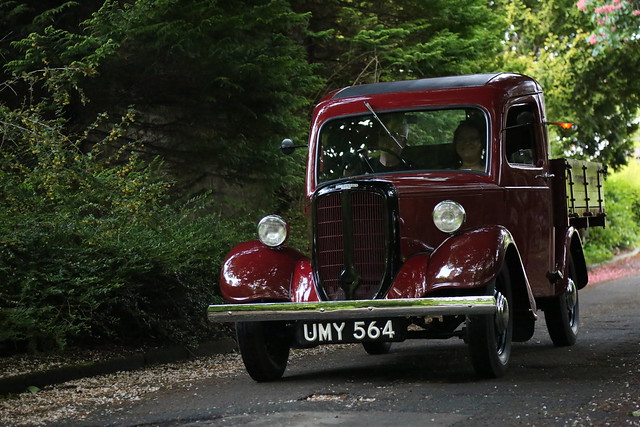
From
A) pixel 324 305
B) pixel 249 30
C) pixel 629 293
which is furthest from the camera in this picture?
pixel 629 293

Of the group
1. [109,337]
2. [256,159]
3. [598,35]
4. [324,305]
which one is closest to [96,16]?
[256,159]

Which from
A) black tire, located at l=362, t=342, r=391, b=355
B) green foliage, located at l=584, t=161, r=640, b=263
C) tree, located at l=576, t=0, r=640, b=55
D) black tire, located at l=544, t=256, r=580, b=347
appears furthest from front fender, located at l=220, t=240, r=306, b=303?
green foliage, located at l=584, t=161, r=640, b=263

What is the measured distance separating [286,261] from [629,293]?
11.0 meters

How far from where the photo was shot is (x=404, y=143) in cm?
950

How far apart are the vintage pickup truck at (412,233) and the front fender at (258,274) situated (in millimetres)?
11

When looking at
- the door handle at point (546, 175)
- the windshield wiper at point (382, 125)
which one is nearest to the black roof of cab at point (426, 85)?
the windshield wiper at point (382, 125)

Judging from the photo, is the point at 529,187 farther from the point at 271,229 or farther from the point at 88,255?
the point at 88,255

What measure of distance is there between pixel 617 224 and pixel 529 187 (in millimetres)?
22580

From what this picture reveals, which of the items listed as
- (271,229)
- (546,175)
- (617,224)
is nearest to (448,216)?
(271,229)

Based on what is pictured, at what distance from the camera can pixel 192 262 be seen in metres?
12.0

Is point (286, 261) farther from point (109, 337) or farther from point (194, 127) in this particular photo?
point (194, 127)

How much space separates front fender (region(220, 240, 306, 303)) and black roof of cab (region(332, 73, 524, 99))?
1697mm

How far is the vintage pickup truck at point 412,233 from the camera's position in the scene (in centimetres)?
820

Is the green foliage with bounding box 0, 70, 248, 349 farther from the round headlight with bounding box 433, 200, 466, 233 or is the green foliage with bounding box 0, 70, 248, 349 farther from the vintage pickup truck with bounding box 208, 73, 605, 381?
the round headlight with bounding box 433, 200, 466, 233
